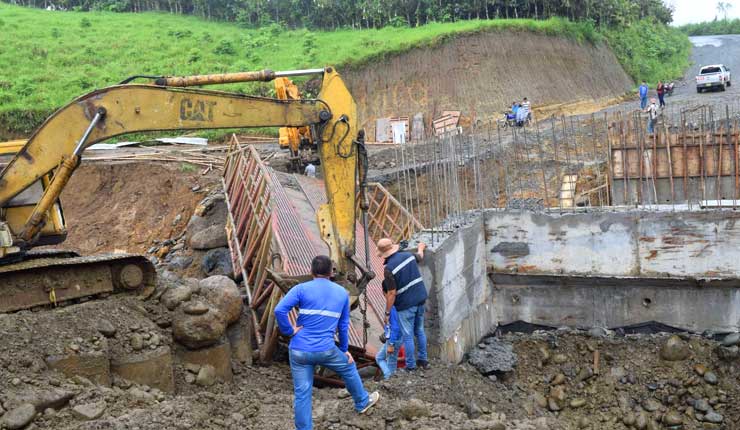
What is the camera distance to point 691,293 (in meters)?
9.06

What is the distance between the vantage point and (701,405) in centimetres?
839

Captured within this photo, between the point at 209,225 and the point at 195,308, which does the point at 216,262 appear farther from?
the point at 195,308

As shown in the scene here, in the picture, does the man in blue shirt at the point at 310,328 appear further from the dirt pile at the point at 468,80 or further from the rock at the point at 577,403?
the dirt pile at the point at 468,80

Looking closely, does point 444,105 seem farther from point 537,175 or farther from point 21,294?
point 21,294

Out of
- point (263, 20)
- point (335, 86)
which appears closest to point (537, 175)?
point (335, 86)

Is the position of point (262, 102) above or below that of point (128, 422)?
above

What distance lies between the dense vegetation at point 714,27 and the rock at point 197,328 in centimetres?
7590

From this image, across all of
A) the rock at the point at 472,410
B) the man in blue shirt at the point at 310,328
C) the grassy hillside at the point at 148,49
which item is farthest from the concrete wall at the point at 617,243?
the grassy hillside at the point at 148,49

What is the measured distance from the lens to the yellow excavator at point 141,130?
24.8 ft

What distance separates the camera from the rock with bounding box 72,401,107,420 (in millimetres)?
6023

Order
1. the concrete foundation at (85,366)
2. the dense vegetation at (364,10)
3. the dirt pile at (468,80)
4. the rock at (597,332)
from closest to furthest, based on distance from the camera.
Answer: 1. the concrete foundation at (85,366)
2. the rock at (597,332)
3. the dirt pile at (468,80)
4. the dense vegetation at (364,10)

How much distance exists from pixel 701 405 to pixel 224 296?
6.01 meters

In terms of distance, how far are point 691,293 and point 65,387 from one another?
7571 millimetres

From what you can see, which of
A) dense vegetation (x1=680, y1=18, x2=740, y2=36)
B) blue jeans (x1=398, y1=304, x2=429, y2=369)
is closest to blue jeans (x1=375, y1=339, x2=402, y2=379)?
blue jeans (x1=398, y1=304, x2=429, y2=369)
